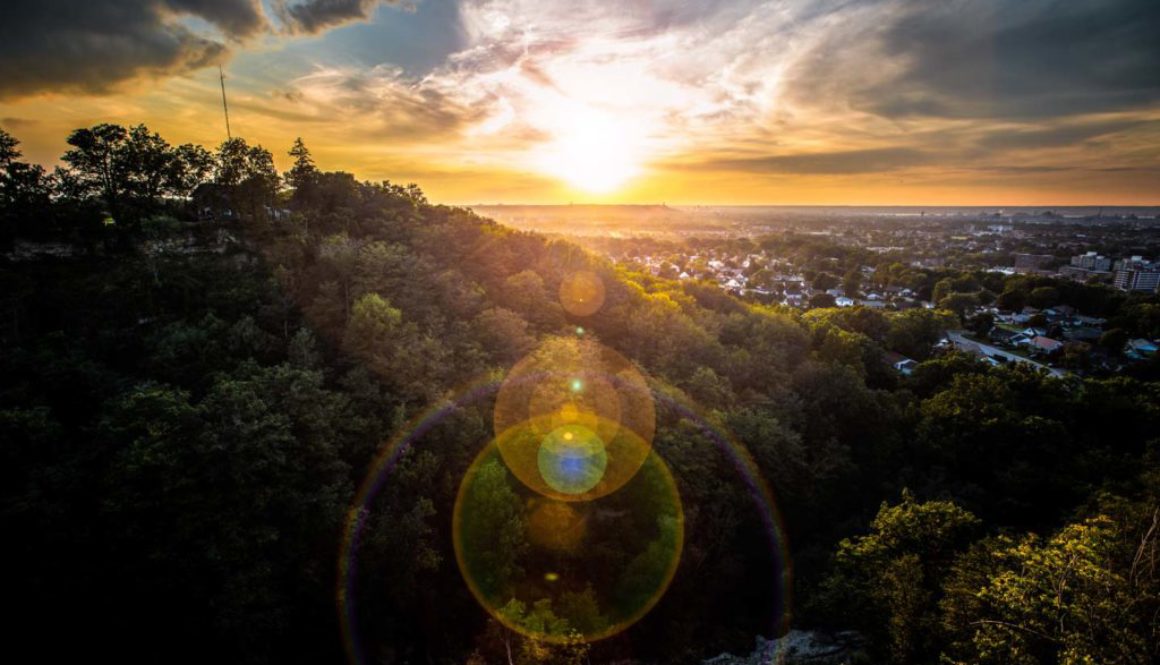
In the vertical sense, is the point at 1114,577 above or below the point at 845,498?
above

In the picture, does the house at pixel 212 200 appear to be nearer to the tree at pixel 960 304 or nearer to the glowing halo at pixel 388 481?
the glowing halo at pixel 388 481

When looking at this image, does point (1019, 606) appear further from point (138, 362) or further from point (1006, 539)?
point (138, 362)

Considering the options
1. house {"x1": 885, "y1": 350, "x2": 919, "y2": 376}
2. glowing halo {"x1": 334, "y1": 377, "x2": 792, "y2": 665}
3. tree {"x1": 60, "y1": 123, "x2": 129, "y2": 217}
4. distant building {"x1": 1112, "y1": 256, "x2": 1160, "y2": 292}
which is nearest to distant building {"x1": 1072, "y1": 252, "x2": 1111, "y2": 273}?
distant building {"x1": 1112, "y1": 256, "x2": 1160, "y2": 292}

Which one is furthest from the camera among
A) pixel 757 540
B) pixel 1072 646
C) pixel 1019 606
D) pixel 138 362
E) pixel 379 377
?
pixel 757 540

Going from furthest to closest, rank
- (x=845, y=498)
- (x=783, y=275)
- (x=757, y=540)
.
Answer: (x=783, y=275) → (x=845, y=498) → (x=757, y=540)

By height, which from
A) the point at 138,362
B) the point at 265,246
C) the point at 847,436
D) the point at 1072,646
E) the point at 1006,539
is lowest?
the point at 847,436

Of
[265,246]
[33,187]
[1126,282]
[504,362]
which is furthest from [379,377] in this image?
[1126,282]
